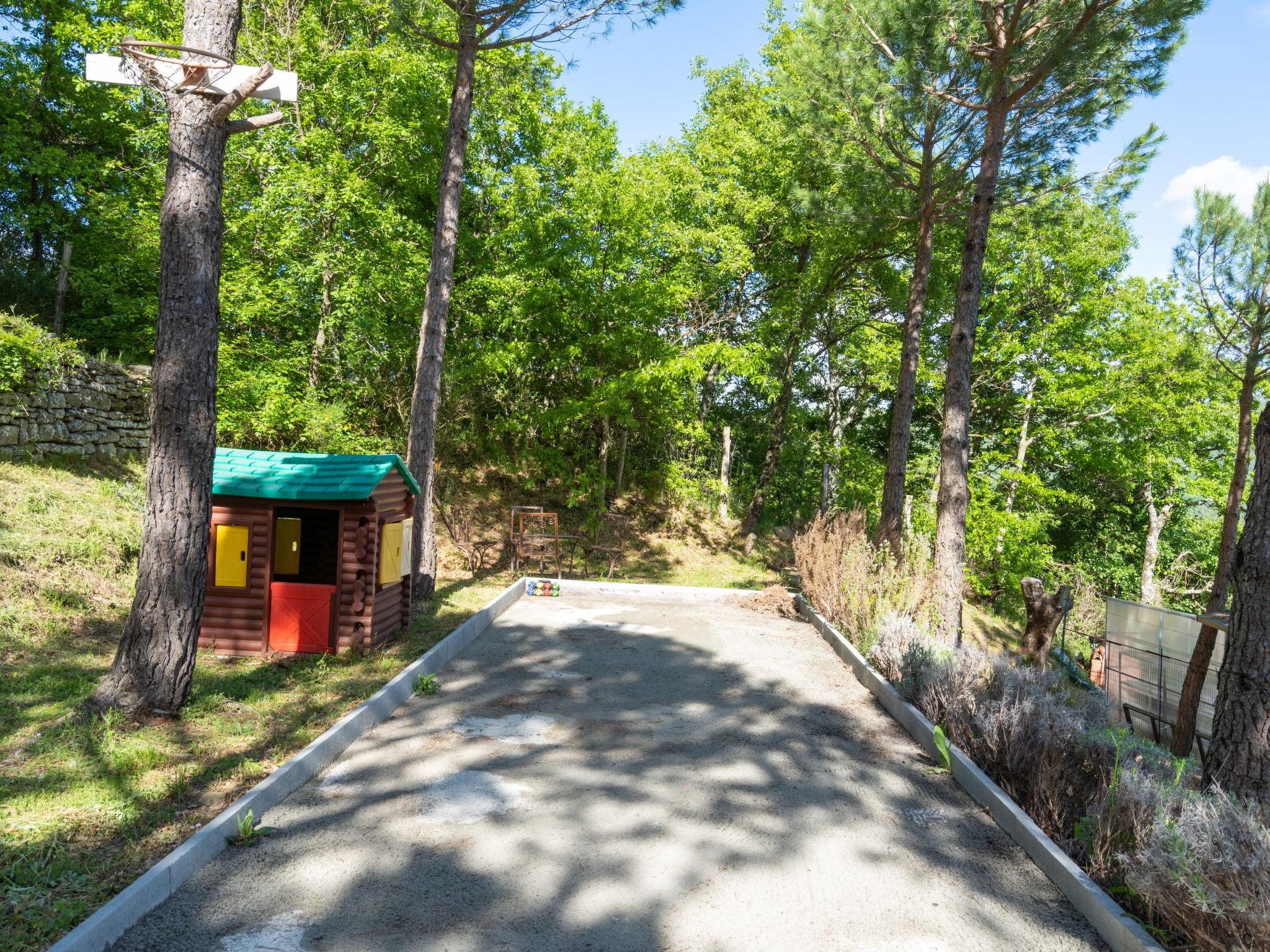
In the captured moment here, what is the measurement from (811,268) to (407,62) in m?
9.44

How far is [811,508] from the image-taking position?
25.0 metres

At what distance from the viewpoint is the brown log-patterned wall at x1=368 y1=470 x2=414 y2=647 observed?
7.57m

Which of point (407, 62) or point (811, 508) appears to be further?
point (811, 508)

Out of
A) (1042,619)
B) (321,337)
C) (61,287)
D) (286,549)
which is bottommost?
(1042,619)

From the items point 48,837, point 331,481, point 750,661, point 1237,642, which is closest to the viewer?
point 48,837

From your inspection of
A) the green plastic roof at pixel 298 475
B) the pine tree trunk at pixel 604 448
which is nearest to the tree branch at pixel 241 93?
the green plastic roof at pixel 298 475

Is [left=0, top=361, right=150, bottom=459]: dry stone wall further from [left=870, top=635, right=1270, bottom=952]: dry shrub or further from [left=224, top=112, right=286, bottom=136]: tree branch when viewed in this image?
[left=870, top=635, right=1270, bottom=952]: dry shrub

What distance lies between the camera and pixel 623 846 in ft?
12.9

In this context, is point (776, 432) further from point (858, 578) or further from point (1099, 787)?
point (1099, 787)

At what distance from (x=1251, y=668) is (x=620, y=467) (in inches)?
592

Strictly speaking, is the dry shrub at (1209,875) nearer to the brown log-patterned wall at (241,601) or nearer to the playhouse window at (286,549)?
the brown log-patterned wall at (241,601)

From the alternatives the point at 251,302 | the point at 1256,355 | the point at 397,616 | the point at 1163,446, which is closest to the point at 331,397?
the point at 251,302

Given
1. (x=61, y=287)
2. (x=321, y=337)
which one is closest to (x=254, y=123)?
(x=321, y=337)

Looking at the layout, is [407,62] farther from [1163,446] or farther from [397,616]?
[1163,446]
